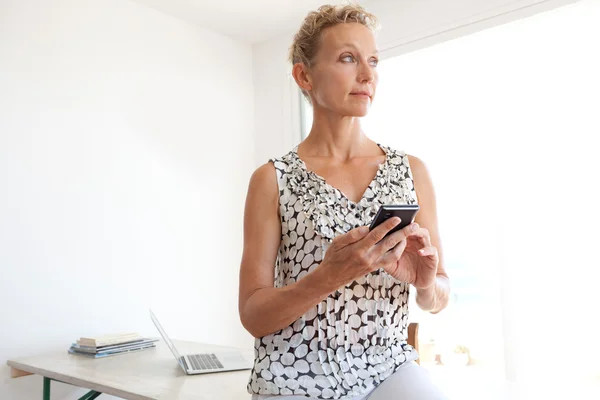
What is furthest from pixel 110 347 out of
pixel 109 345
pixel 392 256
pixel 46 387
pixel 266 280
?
pixel 392 256

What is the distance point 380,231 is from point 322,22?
52cm

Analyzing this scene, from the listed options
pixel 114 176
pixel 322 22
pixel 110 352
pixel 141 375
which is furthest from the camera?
pixel 114 176

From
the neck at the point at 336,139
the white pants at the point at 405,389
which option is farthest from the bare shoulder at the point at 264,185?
the white pants at the point at 405,389

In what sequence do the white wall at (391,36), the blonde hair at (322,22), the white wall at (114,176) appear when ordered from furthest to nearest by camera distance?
the white wall at (391,36) < the white wall at (114,176) < the blonde hair at (322,22)

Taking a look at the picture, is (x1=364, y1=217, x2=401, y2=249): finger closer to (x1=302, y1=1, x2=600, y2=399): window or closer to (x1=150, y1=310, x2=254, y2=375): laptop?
(x1=150, y1=310, x2=254, y2=375): laptop

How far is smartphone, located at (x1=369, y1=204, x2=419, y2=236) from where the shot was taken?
0.77 meters

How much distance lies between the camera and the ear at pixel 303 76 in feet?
3.76

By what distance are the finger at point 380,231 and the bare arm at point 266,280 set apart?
10cm

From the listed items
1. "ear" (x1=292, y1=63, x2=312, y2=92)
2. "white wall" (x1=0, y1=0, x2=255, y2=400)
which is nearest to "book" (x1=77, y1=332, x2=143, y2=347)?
"white wall" (x1=0, y1=0, x2=255, y2=400)

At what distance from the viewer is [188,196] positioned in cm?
317

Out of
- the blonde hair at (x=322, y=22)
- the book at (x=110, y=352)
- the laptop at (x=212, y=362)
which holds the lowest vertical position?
the book at (x=110, y=352)

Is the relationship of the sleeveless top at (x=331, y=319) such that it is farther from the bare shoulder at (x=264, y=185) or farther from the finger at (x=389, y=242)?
the finger at (x=389, y=242)

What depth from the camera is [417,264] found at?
0.94 meters

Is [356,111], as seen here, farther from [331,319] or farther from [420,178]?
[331,319]
